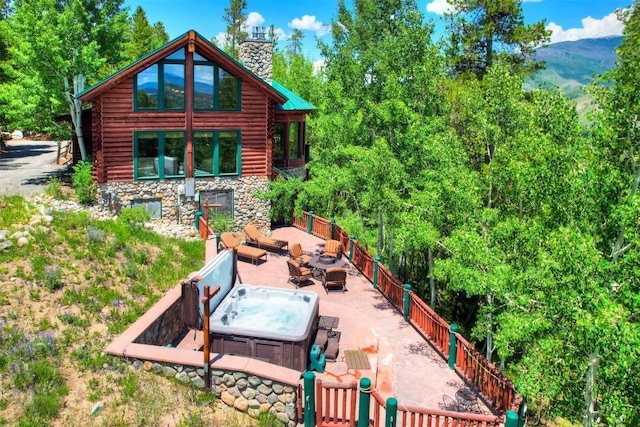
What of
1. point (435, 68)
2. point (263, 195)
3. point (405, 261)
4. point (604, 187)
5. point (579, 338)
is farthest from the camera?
point (263, 195)

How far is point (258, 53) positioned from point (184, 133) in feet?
18.2

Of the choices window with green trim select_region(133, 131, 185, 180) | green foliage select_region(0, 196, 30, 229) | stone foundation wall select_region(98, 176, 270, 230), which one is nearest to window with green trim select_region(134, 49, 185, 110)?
Result: window with green trim select_region(133, 131, 185, 180)

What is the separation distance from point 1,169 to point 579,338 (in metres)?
27.2

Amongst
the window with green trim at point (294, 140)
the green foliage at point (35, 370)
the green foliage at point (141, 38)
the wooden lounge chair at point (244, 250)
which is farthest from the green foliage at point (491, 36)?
the green foliage at point (141, 38)

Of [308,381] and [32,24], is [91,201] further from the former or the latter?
[308,381]

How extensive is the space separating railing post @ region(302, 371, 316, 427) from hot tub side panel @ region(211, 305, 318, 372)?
1469 millimetres

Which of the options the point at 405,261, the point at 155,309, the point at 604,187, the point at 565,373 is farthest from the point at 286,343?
the point at 405,261

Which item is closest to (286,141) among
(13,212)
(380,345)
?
(13,212)

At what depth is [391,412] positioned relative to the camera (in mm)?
8555

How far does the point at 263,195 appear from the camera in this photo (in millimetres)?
21078

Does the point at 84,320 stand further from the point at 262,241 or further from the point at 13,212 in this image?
the point at 262,241

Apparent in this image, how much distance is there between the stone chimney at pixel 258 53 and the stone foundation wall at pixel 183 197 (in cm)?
515

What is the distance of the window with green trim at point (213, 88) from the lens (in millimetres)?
19625

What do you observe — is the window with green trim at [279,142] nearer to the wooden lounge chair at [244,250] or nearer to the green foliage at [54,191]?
the wooden lounge chair at [244,250]
